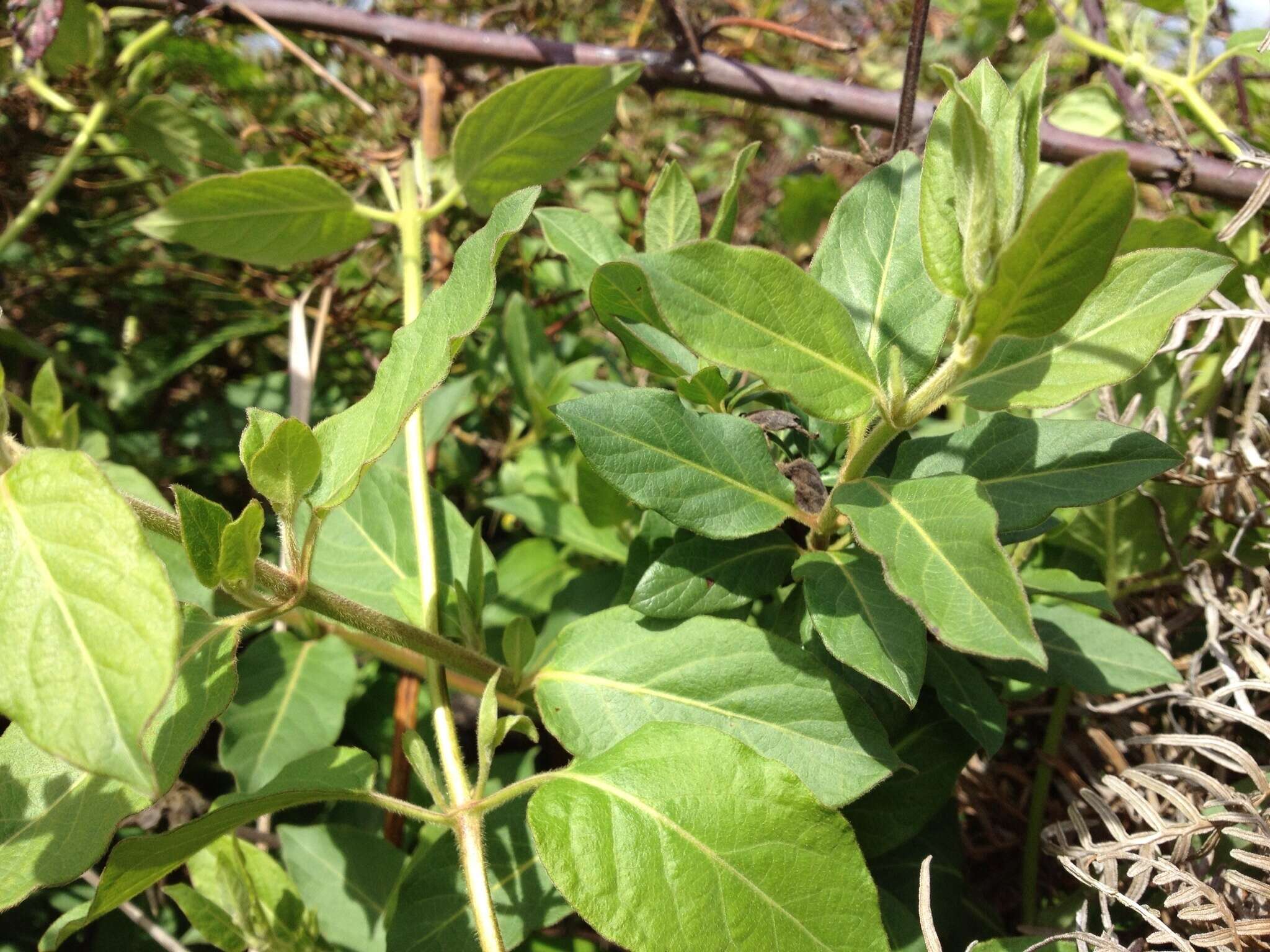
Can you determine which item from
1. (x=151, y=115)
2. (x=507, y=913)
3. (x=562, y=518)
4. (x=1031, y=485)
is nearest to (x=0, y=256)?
(x=151, y=115)

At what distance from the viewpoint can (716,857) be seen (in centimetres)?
70

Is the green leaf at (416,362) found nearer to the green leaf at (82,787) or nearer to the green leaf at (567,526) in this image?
the green leaf at (82,787)

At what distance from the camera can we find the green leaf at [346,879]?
1.03 m

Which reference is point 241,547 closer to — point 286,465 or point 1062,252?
point 286,465

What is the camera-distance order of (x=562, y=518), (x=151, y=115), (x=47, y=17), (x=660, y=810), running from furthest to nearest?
1. (x=151, y=115)
2. (x=47, y=17)
3. (x=562, y=518)
4. (x=660, y=810)

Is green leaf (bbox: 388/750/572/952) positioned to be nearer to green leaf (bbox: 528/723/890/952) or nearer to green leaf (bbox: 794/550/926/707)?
green leaf (bbox: 528/723/890/952)

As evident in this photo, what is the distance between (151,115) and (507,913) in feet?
4.28

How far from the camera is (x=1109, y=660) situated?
2.90 feet

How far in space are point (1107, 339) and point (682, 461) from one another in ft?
1.08

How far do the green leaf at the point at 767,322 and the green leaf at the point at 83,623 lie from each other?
352 mm

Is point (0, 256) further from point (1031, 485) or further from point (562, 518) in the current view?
point (1031, 485)

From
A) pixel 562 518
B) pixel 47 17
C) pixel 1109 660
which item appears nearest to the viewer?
pixel 1109 660

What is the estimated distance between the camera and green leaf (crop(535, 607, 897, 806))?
77cm

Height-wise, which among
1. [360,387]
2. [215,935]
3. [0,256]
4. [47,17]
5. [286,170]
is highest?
[47,17]
